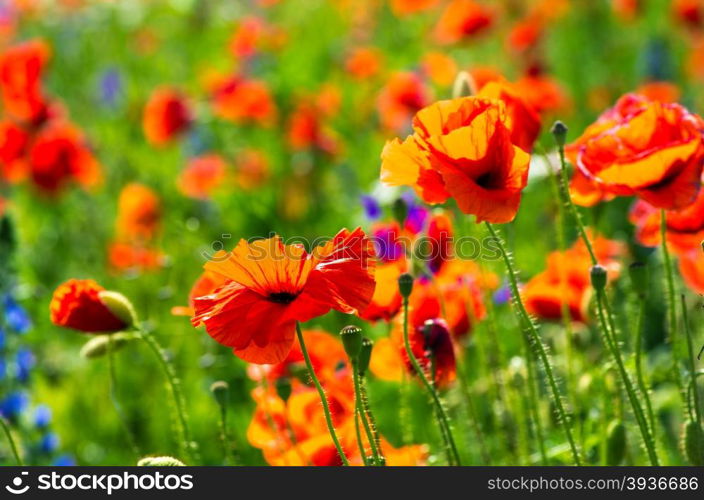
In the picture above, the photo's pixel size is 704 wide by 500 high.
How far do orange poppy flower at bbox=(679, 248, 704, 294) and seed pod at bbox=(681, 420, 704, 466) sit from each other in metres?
0.39

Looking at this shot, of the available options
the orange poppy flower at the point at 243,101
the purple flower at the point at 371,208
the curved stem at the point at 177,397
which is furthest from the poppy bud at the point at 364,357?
the orange poppy flower at the point at 243,101

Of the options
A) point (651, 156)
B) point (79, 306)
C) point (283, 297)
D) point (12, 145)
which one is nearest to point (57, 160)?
point (12, 145)

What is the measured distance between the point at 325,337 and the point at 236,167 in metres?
2.27

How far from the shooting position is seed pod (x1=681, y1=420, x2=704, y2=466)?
123 cm

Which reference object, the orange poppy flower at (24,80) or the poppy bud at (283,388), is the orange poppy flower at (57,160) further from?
the poppy bud at (283,388)

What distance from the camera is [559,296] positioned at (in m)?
1.70

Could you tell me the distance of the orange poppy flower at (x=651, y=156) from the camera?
1197 millimetres

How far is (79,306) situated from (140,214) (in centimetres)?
186

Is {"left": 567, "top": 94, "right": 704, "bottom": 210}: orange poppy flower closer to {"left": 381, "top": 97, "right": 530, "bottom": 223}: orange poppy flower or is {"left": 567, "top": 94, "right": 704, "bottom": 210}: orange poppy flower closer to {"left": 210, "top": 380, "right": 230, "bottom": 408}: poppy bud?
{"left": 381, "top": 97, "right": 530, "bottom": 223}: orange poppy flower

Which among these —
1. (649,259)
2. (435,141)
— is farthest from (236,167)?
(435,141)

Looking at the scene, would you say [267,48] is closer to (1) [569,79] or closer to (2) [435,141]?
(1) [569,79]

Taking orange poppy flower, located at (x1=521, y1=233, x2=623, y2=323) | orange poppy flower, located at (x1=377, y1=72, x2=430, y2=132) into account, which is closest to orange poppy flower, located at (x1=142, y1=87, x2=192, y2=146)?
orange poppy flower, located at (x1=377, y1=72, x2=430, y2=132)

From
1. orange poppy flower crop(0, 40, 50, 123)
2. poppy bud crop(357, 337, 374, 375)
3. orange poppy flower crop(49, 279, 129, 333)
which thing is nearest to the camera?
poppy bud crop(357, 337, 374, 375)

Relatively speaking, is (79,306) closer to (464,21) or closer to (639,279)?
(639,279)
